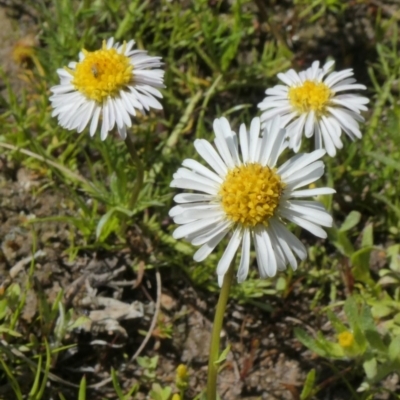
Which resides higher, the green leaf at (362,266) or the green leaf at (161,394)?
the green leaf at (362,266)

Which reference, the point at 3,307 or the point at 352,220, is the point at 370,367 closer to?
the point at 352,220

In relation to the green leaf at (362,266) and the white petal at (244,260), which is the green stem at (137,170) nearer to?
the white petal at (244,260)

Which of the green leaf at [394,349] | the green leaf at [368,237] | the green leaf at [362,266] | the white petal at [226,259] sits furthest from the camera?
the green leaf at [368,237]

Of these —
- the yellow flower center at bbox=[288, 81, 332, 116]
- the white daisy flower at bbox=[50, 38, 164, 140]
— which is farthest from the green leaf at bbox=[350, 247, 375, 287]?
the white daisy flower at bbox=[50, 38, 164, 140]

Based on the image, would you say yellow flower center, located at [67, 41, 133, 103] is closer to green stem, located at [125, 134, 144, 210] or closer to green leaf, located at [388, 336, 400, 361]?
green stem, located at [125, 134, 144, 210]

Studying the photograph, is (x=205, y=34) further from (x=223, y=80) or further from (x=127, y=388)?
(x=127, y=388)

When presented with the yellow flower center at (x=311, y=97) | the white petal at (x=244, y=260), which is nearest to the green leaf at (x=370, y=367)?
the white petal at (x=244, y=260)
